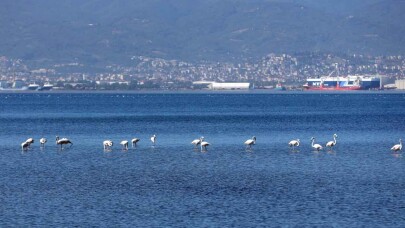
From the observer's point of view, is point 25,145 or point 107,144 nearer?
point 107,144

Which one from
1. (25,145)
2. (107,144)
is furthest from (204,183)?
(25,145)

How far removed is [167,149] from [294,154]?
701 cm

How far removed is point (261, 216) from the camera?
93.7 ft

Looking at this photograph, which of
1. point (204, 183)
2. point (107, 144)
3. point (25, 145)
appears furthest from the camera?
point (25, 145)

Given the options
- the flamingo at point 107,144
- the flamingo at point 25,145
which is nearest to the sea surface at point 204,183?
the flamingo at point 107,144

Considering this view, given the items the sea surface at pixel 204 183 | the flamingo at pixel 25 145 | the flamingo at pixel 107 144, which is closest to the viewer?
the sea surface at pixel 204 183

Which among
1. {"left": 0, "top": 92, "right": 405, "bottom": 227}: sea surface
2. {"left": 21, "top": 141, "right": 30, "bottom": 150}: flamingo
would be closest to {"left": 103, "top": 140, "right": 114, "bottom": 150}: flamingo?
{"left": 0, "top": 92, "right": 405, "bottom": 227}: sea surface

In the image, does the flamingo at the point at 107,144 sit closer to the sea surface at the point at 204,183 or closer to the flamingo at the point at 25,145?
the sea surface at the point at 204,183

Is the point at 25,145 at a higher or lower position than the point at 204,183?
lower

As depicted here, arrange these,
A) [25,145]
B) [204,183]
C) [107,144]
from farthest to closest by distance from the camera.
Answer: [25,145] → [107,144] → [204,183]

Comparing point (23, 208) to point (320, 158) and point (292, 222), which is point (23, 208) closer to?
point (292, 222)

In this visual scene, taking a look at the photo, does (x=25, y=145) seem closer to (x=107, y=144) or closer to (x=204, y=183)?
(x=107, y=144)

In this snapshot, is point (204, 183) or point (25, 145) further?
point (25, 145)

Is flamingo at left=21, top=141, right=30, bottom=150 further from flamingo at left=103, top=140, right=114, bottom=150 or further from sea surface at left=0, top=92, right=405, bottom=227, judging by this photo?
flamingo at left=103, top=140, right=114, bottom=150
